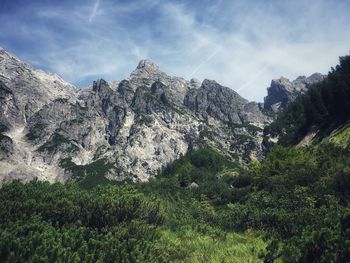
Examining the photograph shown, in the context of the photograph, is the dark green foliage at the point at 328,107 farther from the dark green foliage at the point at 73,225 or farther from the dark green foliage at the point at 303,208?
the dark green foliage at the point at 73,225

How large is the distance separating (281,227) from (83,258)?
24.6 meters

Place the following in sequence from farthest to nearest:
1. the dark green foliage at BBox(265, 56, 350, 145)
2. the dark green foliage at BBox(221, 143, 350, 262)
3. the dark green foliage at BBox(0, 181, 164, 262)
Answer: the dark green foliage at BBox(265, 56, 350, 145) → the dark green foliage at BBox(0, 181, 164, 262) → the dark green foliage at BBox(221, 143, 350, 262)

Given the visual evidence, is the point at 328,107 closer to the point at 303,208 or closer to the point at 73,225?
the point at 303,208

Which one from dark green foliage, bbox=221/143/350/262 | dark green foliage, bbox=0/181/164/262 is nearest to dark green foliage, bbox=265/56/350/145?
dark green foliage, bbox=221/143/350/262

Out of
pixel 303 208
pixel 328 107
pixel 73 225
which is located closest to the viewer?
pixel 73 225

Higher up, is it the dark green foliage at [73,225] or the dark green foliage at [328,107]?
the dark green foliage at [328,107]

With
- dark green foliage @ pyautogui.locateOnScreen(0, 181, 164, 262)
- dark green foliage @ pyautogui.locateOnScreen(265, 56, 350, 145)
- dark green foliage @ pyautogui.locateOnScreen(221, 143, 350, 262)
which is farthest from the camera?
dark green foliage @ pyautogui.locateOnScreen(265, 56, 350, 145)

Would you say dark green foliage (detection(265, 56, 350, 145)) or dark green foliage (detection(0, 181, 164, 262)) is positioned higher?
dark green foliage (detection(265, 56, 350, 145))

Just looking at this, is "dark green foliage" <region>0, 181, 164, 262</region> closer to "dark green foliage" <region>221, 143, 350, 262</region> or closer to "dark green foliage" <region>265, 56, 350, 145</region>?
"dark green foliage" <region>221, 143, 350, 262</region>

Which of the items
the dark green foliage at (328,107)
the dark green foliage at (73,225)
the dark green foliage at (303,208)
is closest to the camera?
the dark green foliage at (303,208)

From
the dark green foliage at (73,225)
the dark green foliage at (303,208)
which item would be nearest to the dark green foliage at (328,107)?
the dark green foliage at (303,208)

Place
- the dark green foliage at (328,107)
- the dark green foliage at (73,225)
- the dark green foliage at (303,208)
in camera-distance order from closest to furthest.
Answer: the dark green foliage at (303,208)
the dark green foliage at (73,225)
the dark green foliage at (328,107)

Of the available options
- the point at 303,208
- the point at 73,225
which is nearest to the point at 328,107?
the point at 303,208

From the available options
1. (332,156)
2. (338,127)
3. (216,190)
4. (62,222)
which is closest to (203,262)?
(62,222)
